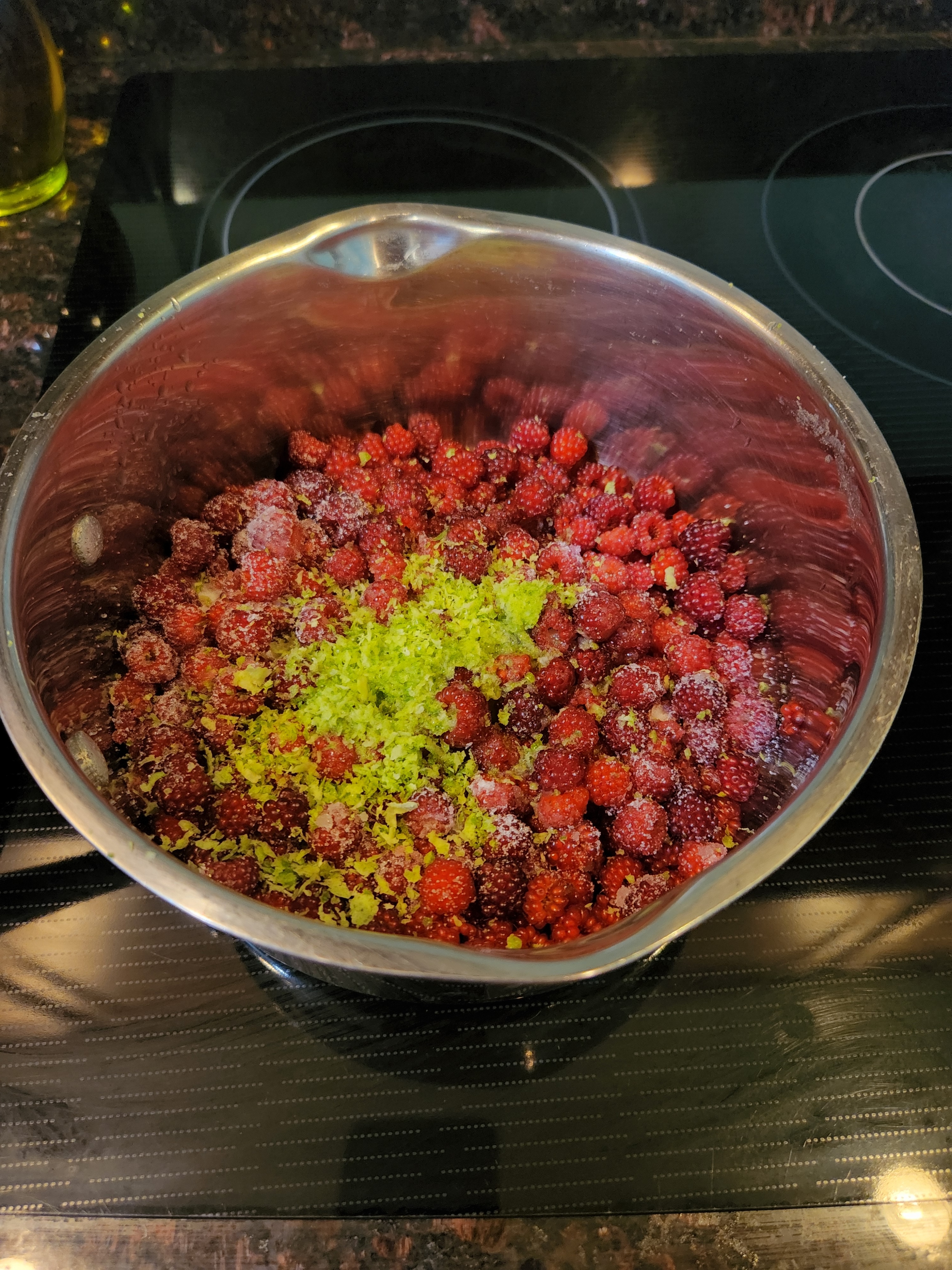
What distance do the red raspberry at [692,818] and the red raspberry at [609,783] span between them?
6 cm

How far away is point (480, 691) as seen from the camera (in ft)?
3.49

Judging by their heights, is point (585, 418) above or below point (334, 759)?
above

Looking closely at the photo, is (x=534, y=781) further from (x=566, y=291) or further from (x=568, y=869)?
(x=566, y=291)

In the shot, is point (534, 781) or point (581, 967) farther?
point (534, 781)

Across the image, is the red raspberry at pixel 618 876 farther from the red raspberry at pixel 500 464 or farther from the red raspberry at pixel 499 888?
A: the red raspberry at pixel 500 464

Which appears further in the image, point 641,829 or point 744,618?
point 744,618

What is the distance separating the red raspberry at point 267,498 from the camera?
46.9 inches

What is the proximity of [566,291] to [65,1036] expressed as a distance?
1.09m

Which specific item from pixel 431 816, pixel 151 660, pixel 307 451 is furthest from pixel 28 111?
pixel 431 816

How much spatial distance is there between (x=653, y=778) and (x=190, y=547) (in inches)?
27.1

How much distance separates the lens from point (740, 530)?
1.20m

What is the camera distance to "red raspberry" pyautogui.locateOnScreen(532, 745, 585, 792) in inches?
39.1

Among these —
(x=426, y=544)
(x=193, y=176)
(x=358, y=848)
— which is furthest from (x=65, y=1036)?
(x=193, y=176)

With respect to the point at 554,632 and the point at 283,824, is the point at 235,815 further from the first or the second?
the point at 554,632
